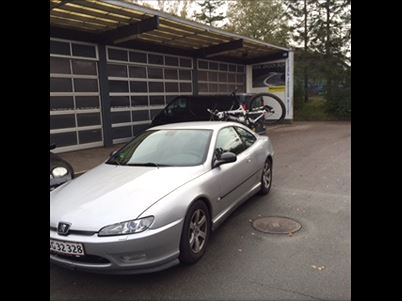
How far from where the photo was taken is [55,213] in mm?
3229

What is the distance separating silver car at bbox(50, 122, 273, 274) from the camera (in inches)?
116

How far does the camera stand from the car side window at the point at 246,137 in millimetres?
5359

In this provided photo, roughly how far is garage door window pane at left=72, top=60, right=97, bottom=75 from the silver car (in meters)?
7.02

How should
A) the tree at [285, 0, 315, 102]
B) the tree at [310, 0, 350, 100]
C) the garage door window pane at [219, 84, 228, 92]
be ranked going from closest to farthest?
1. the garage door window pane at [219, 84, 228, 92]
2. the tree at [310, 0, 350, 100]
3. the tree at [285, 0, 315, 102]

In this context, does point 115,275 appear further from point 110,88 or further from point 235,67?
point 235,67

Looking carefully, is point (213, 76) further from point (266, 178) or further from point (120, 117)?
point (266, 178)

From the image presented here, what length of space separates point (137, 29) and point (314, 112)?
1527 cm

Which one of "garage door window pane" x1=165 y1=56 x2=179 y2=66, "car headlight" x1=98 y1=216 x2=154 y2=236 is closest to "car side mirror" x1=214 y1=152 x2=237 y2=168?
"car headlight" x1=98 y1=216 x2=154 y2=236

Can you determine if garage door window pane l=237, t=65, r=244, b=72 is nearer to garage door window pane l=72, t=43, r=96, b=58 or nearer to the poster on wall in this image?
the poster on wall

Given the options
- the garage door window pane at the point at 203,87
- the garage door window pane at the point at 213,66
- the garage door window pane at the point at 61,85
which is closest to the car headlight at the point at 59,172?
the garage door window pane at the point at 61,85

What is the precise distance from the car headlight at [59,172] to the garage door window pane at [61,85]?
18.0 feet

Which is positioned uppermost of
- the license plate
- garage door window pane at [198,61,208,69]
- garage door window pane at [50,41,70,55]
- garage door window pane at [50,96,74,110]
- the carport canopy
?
the carport canopy
